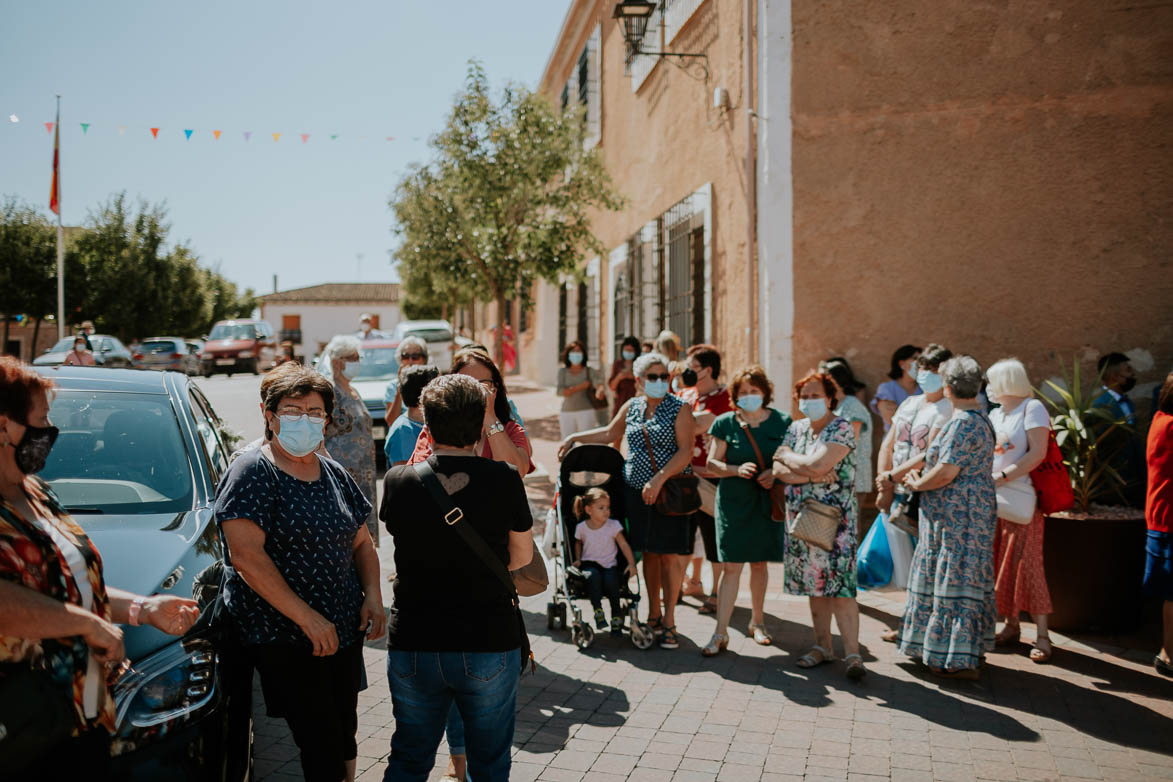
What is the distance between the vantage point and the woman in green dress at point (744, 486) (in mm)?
5941

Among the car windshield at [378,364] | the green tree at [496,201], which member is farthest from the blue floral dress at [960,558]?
the car windshield at [378,364]

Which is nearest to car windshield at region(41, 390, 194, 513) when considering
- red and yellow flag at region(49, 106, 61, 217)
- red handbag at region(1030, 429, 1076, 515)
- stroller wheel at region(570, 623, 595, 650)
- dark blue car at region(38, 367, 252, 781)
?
dark blue car at region(38, 367, 252, 781)

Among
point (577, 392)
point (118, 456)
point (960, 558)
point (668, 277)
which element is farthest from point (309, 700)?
point (668, 277)

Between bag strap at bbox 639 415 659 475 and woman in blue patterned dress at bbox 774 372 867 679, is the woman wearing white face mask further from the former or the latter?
woman in blue patterned dress at bbox 774 372 867 679

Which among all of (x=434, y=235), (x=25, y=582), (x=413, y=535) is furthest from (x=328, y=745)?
(x=434, y=235)

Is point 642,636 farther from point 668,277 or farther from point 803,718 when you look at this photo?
point 668,277

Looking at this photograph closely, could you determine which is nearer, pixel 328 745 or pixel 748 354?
pixel 328 745

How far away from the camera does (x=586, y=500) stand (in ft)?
20.3

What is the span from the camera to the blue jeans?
298 cm

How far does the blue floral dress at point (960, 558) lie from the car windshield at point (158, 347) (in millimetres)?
32449

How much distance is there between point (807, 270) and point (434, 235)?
6.40 metres

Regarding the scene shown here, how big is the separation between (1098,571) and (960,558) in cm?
165

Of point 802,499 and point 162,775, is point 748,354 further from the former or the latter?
point 162,775

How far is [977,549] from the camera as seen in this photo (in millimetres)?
5402
